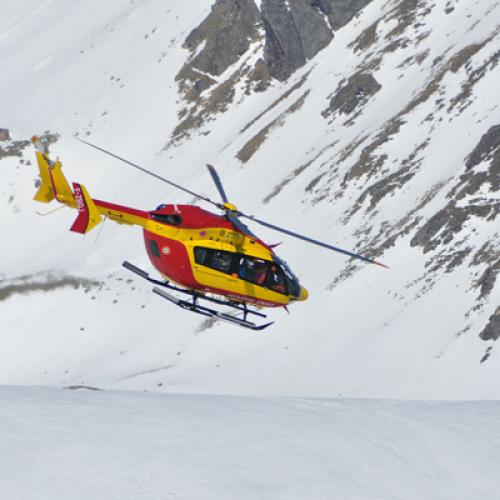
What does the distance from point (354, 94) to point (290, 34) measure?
40.0ft

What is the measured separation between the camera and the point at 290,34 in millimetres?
66062

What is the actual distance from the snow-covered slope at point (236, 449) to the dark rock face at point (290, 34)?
50.5 meters

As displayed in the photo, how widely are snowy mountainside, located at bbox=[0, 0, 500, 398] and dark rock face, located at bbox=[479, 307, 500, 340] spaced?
12cm

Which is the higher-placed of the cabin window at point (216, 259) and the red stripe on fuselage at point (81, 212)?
the red stripe on fuselage at point (81, 212)

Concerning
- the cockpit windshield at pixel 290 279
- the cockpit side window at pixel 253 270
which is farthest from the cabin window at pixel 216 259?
the cockpit windshield at pixel 290 279

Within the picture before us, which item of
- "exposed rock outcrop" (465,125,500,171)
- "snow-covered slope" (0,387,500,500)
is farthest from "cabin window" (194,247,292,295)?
"exposed rock outcrop" (465,125,500,171)

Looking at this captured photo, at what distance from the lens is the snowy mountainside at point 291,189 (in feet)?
113

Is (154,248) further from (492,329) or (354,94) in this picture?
(354,94)

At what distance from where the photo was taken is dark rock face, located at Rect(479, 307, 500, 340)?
101 feet

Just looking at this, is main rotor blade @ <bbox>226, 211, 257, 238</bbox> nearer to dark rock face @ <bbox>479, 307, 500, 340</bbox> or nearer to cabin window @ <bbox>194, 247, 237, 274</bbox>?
Result: cabin window @ <bbox>194, 247, 237, 274</bbox>

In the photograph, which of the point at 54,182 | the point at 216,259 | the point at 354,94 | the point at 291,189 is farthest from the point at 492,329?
the point at 354,94

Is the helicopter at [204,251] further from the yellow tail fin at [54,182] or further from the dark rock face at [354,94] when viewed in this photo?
the dark rock face at [354,94]

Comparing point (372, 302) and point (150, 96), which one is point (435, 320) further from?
point (150, 96)

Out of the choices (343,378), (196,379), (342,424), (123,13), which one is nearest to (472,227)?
(343,378)
